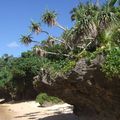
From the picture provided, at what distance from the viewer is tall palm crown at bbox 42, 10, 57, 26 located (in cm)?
4194

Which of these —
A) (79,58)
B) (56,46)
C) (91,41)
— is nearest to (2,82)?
(56,46)

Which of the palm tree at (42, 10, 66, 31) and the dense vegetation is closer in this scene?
the dense vegetation

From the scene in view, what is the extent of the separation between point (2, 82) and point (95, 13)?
3125 centimetres

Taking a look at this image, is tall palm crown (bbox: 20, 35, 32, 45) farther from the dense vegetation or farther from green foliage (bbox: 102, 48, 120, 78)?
green foliage (bbox: 102, 48, 120, 78)

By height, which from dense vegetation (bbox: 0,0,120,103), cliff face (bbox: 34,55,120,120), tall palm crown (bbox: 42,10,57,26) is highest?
tall palm crown (bbox: 42,10,57,26)

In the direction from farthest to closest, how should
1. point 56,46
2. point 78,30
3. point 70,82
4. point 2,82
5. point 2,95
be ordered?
point 2,95
point 2,82
point 56,46
point 78,30
point 70,82

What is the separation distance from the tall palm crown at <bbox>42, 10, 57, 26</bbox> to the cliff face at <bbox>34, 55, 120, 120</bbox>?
17.0 meters

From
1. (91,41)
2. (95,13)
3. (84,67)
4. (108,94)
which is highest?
(95,13)

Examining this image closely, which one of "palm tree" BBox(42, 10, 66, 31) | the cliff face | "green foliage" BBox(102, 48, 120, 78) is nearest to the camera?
"green foliage" BBox(102, 48, 120, 78)

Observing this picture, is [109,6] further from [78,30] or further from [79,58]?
[79,58]

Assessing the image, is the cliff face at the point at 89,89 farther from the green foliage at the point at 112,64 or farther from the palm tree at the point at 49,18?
the palm tree at the point at 49,18

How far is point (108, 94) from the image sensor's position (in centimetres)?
1969

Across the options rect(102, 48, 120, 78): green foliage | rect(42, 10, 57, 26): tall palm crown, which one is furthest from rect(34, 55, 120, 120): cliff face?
rect(42, 10, 57, 26): tall palm crown

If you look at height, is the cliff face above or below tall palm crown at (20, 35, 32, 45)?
below
